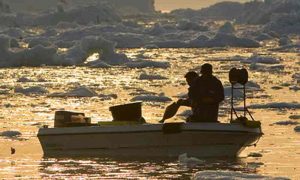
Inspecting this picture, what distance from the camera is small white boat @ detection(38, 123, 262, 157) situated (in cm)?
1278

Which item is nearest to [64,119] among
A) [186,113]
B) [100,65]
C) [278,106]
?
[186,113]

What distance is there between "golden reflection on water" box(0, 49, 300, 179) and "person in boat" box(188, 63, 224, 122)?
659mm

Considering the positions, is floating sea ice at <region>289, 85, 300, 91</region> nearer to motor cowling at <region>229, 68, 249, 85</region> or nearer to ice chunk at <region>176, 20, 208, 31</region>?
motor cowling at <region>229, 68, 249, 85</region>

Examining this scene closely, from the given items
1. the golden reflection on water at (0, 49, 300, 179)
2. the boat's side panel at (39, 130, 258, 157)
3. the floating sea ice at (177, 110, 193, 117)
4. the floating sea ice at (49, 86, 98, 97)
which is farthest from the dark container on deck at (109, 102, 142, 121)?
the floating sea ice at (49, 86, 98, 97)

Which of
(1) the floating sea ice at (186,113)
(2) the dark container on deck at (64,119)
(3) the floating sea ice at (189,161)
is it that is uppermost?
(2) the dark container on deck at (64,119)

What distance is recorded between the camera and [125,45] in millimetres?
65125

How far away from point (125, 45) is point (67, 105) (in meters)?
44.0

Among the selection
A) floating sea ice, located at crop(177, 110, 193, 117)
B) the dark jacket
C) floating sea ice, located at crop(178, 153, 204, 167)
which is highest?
the dark jacket

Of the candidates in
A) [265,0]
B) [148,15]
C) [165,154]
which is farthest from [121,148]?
[148,15]

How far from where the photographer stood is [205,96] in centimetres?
1285

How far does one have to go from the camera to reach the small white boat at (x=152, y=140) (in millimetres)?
12781

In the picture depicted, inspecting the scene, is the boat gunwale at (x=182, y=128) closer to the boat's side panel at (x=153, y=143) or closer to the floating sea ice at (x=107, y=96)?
the boat's side panel at (x=153, y=143)

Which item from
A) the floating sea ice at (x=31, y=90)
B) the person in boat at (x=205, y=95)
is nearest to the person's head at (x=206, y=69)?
the person in boat at (x=205, y=95)

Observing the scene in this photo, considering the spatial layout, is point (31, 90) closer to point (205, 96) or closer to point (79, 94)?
point (79, 94)
